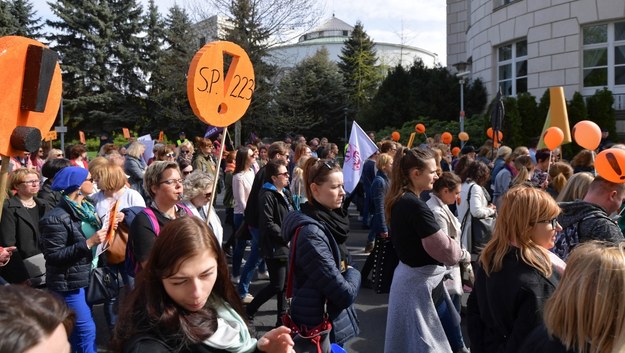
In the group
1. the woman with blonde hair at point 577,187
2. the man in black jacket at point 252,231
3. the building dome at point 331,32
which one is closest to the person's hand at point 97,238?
the man in black jacket at point 252,231

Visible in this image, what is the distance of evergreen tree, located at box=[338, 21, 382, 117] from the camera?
46469mm

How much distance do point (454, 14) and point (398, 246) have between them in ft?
106

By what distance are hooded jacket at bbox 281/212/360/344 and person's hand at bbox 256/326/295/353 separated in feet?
4.27

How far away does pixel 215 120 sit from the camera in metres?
4.14

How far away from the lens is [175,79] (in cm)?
3169

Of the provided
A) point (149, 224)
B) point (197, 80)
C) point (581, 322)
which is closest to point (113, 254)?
point (149, 224)

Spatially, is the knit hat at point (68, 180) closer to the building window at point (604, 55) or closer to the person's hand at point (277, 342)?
the person's hand at point (277, 342)

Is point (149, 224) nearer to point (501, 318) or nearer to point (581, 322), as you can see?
→ point (501, 318)

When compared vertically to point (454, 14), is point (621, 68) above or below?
below

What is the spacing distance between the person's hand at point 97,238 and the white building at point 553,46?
1891cm

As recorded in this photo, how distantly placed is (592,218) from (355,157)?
467cm

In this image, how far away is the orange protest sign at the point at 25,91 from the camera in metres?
2.75

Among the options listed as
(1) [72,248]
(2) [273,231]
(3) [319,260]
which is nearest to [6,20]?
(2) [273,231]

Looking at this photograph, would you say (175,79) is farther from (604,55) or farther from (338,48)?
(338,48)
